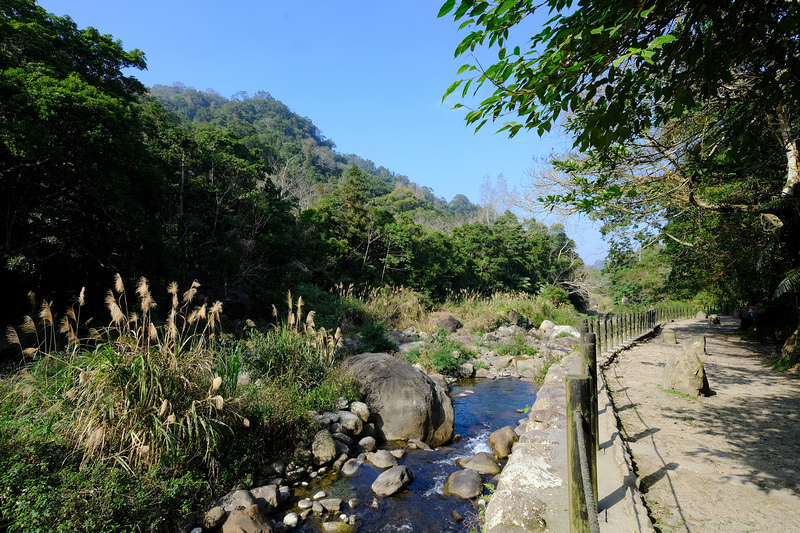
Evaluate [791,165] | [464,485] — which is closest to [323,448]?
[464,485]

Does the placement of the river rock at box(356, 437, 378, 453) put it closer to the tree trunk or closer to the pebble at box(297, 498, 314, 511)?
the pebble at box(297, 498, 314, 511)

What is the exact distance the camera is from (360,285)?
59.3 feet

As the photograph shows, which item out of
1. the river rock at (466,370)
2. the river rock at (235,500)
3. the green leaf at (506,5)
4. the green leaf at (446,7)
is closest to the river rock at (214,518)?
the river rock at (235,500)

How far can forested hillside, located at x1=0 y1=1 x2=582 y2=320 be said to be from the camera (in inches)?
299

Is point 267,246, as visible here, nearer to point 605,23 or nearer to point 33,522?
point 33,522

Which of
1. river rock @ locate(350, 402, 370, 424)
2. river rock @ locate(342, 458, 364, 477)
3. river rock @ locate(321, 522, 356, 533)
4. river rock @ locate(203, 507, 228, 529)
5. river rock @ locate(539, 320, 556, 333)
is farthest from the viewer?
river rock @ locate(539, 320, 556, 333)

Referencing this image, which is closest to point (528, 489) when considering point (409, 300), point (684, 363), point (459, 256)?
point (684, 363)

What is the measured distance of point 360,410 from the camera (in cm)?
655

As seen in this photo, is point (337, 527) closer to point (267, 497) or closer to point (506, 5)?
point (267, 497)

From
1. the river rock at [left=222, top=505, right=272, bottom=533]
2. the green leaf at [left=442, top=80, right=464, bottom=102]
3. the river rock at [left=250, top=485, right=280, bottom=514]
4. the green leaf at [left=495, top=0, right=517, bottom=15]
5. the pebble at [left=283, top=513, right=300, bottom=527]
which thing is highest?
the green leaf at [left=495, top=0, right=517, bottom=15]

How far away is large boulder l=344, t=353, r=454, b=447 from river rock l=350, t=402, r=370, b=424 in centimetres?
22

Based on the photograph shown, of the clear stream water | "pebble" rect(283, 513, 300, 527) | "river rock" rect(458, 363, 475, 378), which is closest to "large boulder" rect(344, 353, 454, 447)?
the clear stream water

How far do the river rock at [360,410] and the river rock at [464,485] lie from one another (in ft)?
6.30

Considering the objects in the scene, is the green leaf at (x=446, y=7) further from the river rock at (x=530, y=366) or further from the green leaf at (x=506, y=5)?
the river rock at (x=530, y=366)
